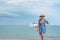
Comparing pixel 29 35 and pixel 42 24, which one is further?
pixel 29 35

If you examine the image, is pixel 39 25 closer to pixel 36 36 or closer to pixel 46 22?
pixel 46 22

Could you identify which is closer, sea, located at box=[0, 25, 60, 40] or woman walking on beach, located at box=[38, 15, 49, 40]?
woman walking on beach, located at box=[38, 15, 49, 40]

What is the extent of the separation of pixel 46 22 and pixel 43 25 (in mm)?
210

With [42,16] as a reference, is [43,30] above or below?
below

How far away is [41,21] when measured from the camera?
10094 millimetres

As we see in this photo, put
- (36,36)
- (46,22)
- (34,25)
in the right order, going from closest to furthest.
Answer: (46,22)
(34,25)
(36,36)

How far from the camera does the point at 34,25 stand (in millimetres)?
10797

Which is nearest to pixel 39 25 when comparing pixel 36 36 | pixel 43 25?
pixel 43 25

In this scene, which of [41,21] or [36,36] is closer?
[41,21]

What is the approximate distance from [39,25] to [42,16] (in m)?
0.44

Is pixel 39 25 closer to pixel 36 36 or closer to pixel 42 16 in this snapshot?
pixel 42 16

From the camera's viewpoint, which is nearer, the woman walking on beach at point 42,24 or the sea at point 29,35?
the woman walking on beach at point 42,24

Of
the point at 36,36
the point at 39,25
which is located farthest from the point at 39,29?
the point at 36,36

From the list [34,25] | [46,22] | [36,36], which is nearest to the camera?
[46,22]
